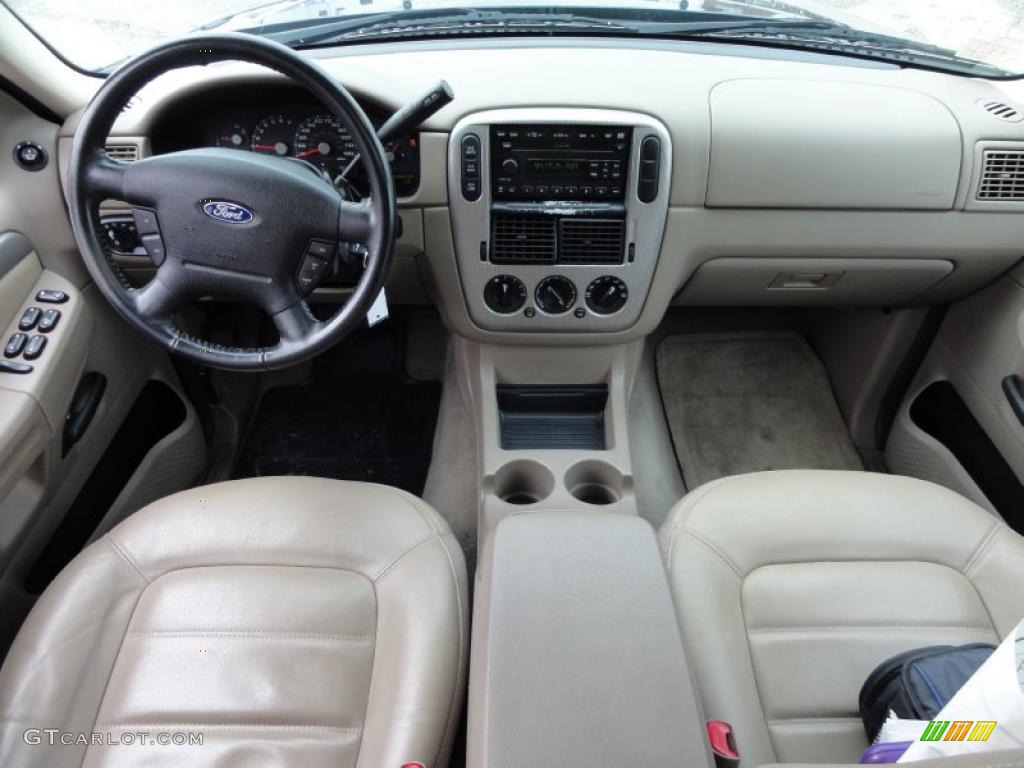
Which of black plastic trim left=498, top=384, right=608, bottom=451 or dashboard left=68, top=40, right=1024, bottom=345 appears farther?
black plastic trim left=498, top=384, right=608, bottom=451

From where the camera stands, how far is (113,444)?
5.35 feet

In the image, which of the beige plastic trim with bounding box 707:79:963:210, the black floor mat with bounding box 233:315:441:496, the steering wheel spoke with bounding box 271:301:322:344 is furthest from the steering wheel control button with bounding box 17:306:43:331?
the beige plastic trim with bounding box 707:79:963:210

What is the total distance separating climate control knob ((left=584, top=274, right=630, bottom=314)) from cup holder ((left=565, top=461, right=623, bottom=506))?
34 centimetres

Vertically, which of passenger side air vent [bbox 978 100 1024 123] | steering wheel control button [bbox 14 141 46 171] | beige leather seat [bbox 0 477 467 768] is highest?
passenger side air vent [bbox 978 100 1024 123]

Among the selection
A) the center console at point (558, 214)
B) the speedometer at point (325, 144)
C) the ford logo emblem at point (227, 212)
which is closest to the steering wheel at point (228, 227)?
the ford logo emblem at point (227, 212)

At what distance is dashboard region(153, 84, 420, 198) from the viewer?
1438 mm

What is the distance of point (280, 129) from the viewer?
1475mm

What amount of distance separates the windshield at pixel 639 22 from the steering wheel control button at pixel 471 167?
310mm

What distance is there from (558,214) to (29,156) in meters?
1.06

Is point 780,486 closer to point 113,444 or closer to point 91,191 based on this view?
point 91,191

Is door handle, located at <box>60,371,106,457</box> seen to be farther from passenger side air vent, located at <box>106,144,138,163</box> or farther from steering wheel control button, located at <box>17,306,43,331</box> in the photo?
passenger side air vent, located at <box>106,144,138,163</box>

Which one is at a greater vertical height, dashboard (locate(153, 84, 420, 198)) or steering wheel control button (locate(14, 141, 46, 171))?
dashboard (locate(153, 84, 420, 198))

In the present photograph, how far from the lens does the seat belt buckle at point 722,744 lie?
90 centimetres

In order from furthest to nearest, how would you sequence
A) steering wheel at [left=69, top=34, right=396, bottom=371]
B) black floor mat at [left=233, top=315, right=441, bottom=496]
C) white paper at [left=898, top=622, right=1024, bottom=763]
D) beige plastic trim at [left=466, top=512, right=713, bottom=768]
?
black floor mat at [left=233, top=315, right=441, bottom=496] < steering wheel at [left=69, top=34, right=396, bottom=371] < beige plastic trim at [left=466, top=512, right=713, bottom=768] < white paper at [left=898, top=622, right=1024, bottom=763]
